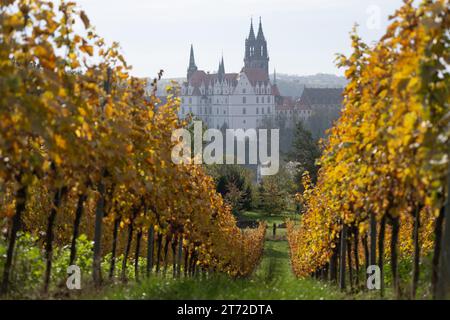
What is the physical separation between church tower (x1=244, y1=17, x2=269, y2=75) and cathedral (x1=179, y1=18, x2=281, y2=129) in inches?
734

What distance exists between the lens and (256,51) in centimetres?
18600

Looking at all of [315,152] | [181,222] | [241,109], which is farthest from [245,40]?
[181,222]

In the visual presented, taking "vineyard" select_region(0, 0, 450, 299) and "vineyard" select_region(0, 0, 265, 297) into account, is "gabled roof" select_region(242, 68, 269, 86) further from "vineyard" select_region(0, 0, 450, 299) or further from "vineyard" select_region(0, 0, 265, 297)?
"vineyard" select_region(0, 0, 450, 299)

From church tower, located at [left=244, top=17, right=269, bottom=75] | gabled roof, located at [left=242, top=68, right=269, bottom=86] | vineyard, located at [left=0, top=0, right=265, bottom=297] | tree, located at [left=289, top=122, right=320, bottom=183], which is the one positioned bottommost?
tree, located at [left=289, top=122, right=320, bottom=183]

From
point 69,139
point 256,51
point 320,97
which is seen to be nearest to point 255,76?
point 320,97

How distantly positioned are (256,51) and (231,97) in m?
28.2

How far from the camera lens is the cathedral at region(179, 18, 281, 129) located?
529ft

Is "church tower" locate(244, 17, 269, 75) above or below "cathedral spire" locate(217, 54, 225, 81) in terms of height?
above

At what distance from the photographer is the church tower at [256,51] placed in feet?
608

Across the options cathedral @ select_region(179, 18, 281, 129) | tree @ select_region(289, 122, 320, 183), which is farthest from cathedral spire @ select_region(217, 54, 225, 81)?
tree @ select_region(289, 122, 320, 183)

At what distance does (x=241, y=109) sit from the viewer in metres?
162

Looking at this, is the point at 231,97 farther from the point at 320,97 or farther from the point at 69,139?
the point at 69,139

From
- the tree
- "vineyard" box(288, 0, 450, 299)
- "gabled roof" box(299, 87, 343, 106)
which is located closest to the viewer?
"vineyard" box(288, 0, 450, 299)
